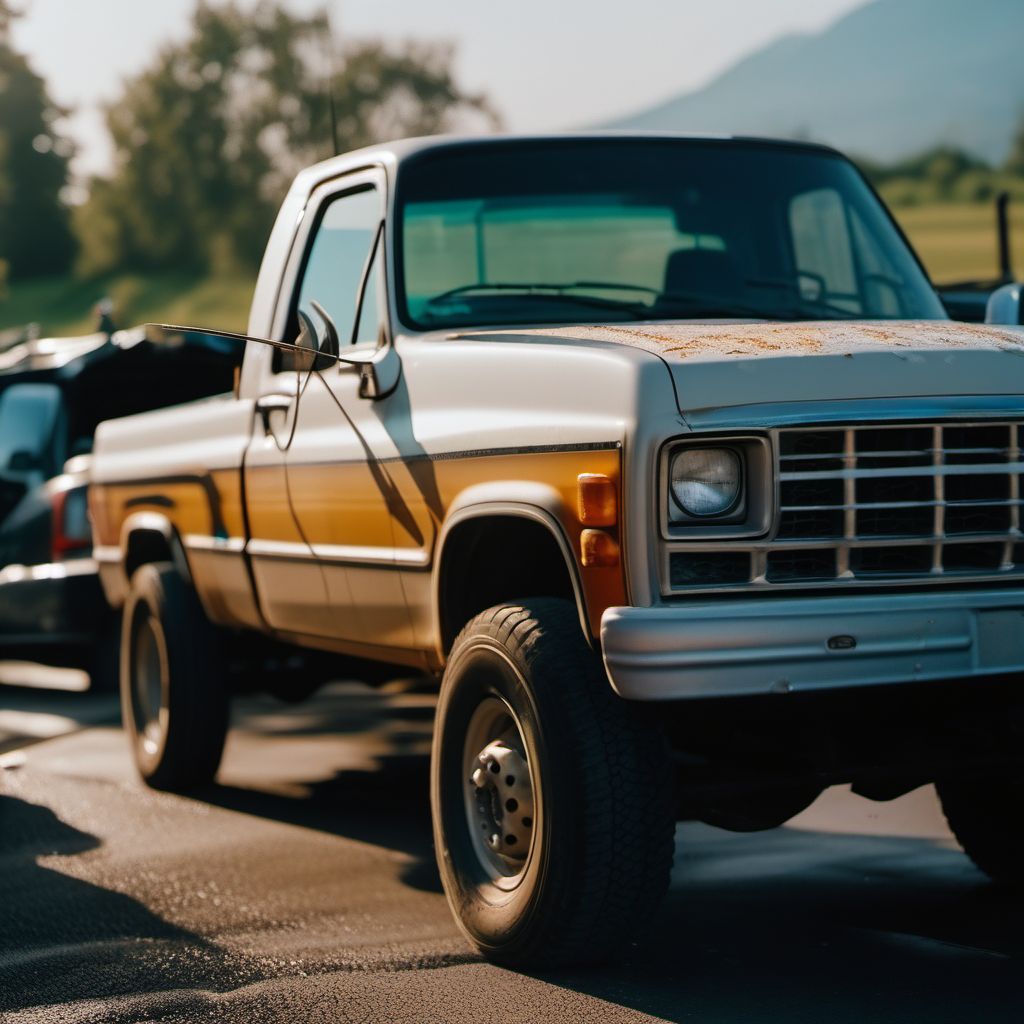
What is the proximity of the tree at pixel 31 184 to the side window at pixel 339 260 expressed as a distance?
93234 mm

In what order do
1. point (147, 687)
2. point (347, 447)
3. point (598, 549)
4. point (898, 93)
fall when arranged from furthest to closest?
point (898, 93), point (147, 687), point (347, 447), point (598, 549)

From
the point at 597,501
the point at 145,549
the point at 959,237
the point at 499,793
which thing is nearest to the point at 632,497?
the point at 597,501

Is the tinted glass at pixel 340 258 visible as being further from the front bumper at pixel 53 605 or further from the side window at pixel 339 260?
the front bumper at pixel 53 605

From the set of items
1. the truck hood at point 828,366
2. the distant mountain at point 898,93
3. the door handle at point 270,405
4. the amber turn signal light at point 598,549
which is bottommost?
the amber turn signal light at point 598,549

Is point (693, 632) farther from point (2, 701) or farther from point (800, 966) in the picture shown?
point (2, 701)

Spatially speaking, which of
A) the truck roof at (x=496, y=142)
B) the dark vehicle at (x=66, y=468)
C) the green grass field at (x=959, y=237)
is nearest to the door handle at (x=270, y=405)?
the truck roof at (x=496, y=142)

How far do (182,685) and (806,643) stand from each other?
3796mm

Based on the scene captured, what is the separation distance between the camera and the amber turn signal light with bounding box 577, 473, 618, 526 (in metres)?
4.49

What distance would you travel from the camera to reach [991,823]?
230 inches

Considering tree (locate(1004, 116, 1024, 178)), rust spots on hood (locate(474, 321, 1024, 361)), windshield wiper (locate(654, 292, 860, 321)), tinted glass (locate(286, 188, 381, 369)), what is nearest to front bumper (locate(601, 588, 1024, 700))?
rust spots on hood (locate(474, 321, 1024, 361))

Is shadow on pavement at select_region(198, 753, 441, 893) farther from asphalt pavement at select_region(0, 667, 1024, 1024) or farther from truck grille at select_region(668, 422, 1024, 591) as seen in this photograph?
truck grille at select_region(668, 422, 1024, 591)

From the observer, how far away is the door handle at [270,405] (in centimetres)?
646

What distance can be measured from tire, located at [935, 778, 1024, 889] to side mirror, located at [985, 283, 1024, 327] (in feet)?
4.54

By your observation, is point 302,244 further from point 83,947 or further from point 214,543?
point 83,947
